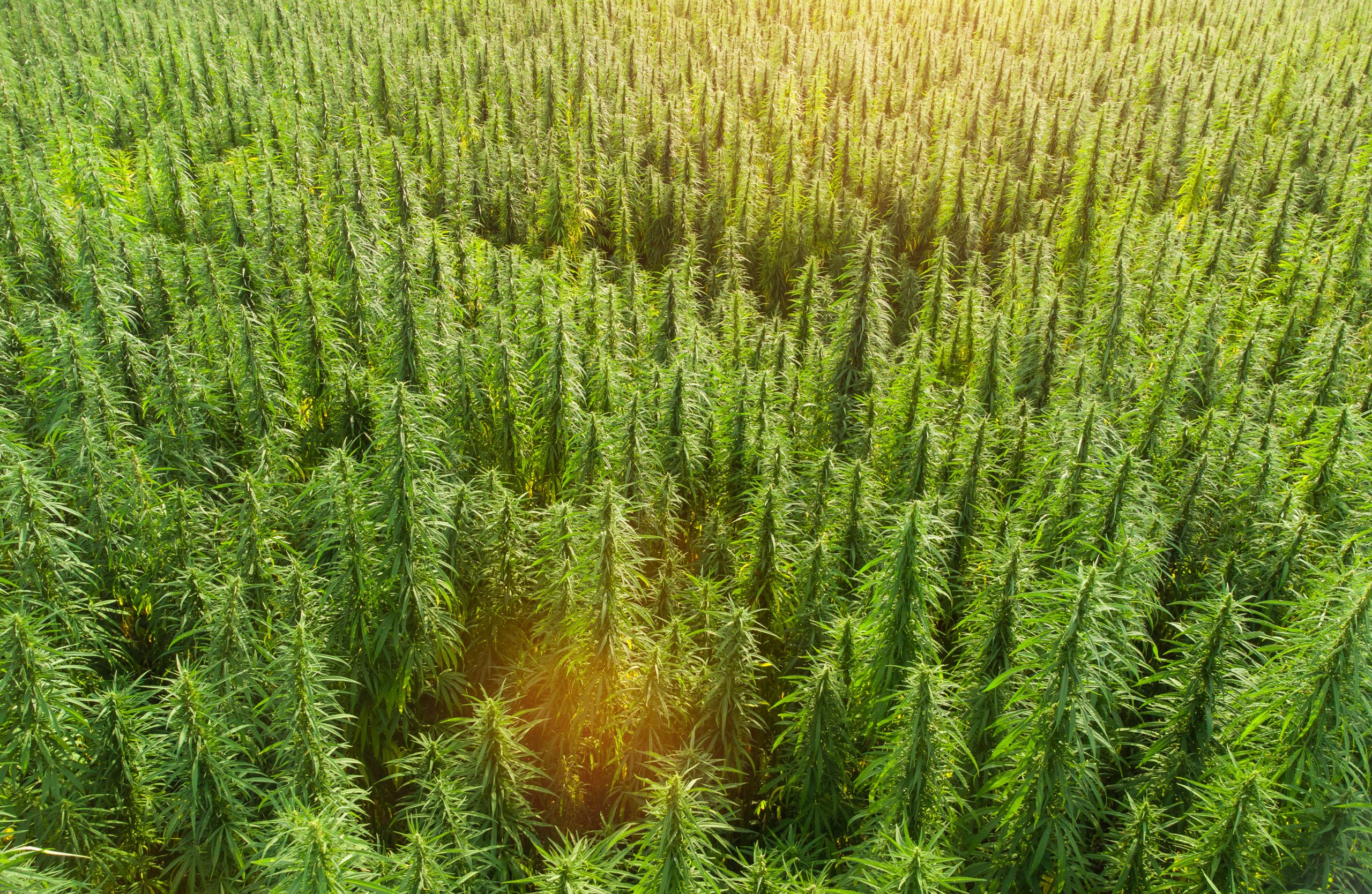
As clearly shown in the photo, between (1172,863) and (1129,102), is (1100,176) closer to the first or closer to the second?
(1129,102)

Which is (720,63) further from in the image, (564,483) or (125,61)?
(564,483)

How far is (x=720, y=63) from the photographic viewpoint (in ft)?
49.7

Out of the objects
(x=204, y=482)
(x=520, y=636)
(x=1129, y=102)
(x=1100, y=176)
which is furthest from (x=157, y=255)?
(x=1129, y=102)

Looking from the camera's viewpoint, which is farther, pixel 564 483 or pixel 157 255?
pixel 157 255

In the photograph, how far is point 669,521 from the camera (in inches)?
223

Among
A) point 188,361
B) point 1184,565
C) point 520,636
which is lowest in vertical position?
point 520,636

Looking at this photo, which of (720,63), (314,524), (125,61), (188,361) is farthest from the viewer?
(720,63)

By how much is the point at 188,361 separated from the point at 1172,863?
7369 millimetres

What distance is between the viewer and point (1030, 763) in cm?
348

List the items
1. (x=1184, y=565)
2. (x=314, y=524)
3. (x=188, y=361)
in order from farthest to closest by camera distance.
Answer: (x=188, y=361), (x=314, y=524), (x=1184, y=565)

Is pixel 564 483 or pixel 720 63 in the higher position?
pixel 720 63

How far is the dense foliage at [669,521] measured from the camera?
3545 millimetres

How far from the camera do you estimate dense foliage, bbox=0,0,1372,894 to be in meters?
3.54

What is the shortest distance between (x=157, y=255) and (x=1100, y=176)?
Answer: 37.3 feet
